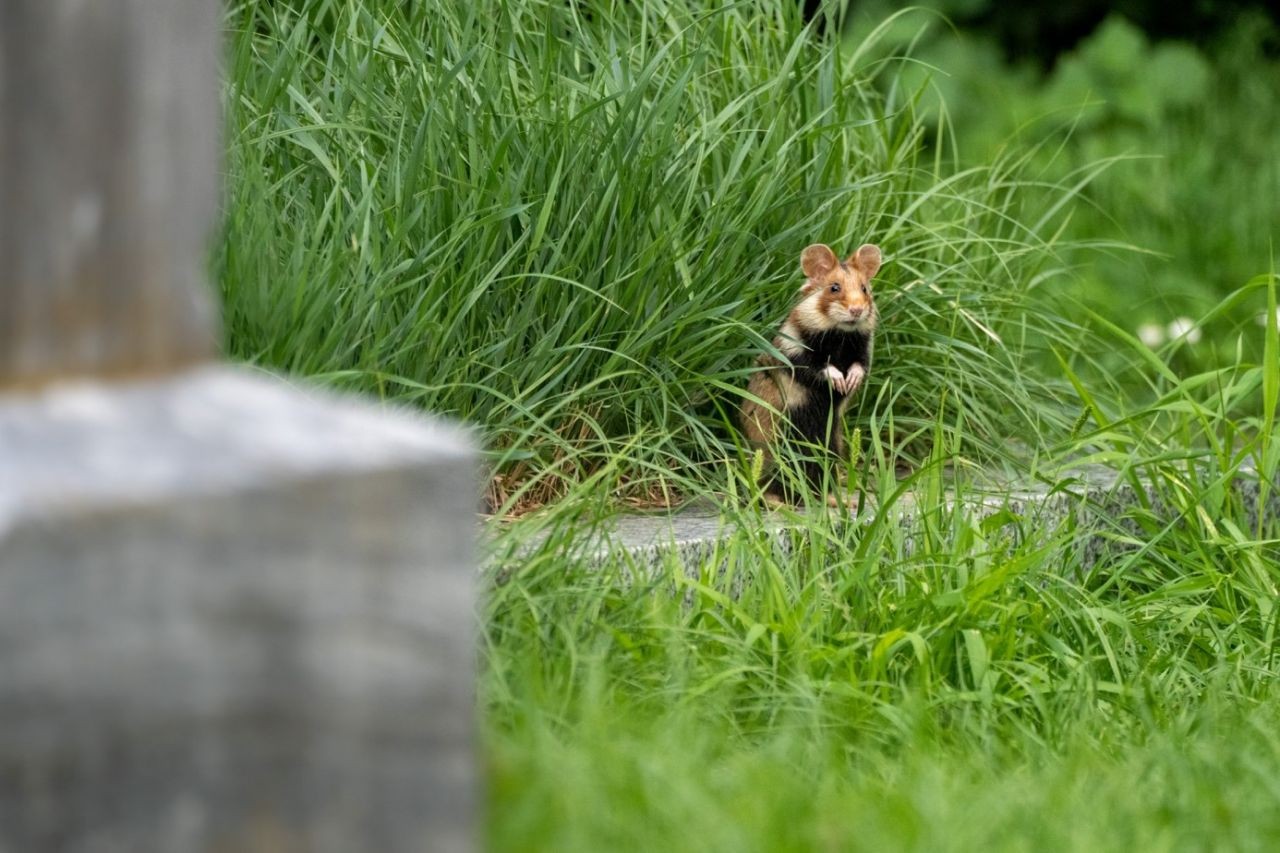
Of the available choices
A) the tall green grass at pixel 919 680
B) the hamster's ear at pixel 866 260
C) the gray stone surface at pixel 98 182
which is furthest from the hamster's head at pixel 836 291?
the gray stone surface at pixel 98 182

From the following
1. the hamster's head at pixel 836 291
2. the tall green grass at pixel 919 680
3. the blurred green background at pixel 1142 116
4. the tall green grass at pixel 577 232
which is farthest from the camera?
the blurred green background at pixel 1142 116

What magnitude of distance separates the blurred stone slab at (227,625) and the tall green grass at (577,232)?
3.93ft

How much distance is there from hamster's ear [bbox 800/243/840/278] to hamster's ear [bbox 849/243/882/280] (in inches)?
2.7

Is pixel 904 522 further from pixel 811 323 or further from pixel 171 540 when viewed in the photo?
pixel 171 540

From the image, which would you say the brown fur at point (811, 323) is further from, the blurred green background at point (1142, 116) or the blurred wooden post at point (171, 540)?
the blurred green background at point (1142, 116)

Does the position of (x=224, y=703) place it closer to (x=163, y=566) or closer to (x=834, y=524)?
(x=163, y=566)

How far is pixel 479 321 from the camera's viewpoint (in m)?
3.76

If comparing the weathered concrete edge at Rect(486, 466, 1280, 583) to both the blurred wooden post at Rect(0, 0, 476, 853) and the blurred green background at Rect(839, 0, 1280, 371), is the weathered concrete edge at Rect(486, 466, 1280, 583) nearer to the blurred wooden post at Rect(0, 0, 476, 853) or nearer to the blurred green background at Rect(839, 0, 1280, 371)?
the blurred wooden post at Rect(0, 0, 476, 853)

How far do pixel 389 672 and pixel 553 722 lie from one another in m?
0.89

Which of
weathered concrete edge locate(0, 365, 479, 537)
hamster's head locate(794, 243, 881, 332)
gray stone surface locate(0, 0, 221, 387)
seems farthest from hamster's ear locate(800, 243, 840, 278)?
gray stone surface locate(0, 0, 221, 387)

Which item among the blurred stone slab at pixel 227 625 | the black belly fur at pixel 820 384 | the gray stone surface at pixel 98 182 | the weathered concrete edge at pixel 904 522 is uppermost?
the gray stone surface at pixel 98 182

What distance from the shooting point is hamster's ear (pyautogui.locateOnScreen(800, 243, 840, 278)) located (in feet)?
→ 13.1

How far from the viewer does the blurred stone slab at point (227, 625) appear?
162 cm

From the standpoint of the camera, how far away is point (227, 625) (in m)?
1.69
